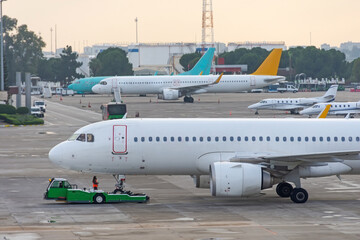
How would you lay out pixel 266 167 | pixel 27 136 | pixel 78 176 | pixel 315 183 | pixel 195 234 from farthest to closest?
pixel 27 136 < pixel 78 176 < pixel 315 183 < pixel 266 167 < pixel 195 234

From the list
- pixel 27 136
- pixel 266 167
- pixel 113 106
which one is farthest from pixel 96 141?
pixel 113 106

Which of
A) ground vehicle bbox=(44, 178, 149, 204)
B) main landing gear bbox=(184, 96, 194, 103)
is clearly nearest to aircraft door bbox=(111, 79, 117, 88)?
main landing gear bbox=(184, 96, 194, 103)

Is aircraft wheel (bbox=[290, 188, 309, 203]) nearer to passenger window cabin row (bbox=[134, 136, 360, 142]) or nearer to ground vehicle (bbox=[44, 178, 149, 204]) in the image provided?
passenger window cabin row (bbox=[134, 136, 360, 142])

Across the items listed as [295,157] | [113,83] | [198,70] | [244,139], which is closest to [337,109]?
[113,83]

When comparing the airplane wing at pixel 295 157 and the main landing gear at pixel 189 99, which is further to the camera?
the main landing gear at pixel 189 99

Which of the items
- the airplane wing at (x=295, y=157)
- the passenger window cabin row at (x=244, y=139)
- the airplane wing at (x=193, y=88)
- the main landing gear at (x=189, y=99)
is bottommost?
the airplane wing at (x=295, y=157)

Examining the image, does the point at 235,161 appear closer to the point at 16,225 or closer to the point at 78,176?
the point at 16,225

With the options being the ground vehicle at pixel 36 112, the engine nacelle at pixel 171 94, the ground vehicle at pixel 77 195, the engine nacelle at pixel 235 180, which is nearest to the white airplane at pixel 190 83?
the engine nacelle at pixel 171 94

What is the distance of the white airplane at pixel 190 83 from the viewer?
133000 mm

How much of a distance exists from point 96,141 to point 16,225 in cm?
688

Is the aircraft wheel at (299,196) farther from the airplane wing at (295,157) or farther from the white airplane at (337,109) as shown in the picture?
the white airplane at (337,109)

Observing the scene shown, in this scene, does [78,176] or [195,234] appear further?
[78,176]

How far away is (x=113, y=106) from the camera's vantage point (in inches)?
3319

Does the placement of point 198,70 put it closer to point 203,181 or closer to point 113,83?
point 113,83
